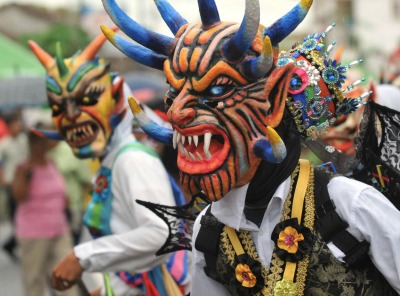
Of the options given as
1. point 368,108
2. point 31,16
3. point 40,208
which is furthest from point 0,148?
point 31,16

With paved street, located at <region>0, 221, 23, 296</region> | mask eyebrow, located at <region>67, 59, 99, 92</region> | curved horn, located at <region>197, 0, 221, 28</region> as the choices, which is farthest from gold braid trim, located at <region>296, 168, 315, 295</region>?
paved street, located at <region>0, 221, 23, 296</region>

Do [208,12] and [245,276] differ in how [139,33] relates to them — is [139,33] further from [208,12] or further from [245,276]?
[245,276]

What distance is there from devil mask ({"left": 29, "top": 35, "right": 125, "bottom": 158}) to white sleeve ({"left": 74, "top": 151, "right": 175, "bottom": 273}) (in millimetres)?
300

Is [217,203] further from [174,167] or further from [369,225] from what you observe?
[174,167]

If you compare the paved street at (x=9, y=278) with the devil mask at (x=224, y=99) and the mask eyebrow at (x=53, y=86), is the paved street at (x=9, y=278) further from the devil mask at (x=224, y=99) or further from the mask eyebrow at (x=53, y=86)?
the devil mask at (x=224, y=99)

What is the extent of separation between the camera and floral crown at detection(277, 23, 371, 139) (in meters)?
3.04

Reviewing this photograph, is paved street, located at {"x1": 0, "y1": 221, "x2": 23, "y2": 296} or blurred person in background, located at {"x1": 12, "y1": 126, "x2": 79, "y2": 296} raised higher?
blurred person in background, located at {"x1": 12, "y1": 126, "x2": 79, "y2": 296}

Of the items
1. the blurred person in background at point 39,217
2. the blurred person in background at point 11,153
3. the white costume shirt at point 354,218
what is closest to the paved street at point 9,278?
the blurred person in background at point 11,153

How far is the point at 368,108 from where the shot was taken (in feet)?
11.0

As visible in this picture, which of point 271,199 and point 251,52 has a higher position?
point 251,52

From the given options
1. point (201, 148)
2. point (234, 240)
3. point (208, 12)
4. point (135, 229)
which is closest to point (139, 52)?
point (208, 12)

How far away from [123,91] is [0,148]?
653 centimetres

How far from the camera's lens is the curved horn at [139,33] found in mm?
2984

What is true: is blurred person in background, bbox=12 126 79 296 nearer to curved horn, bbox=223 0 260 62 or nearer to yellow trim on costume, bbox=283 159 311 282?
yellow trim on costume, bbox=283 159 311 282
